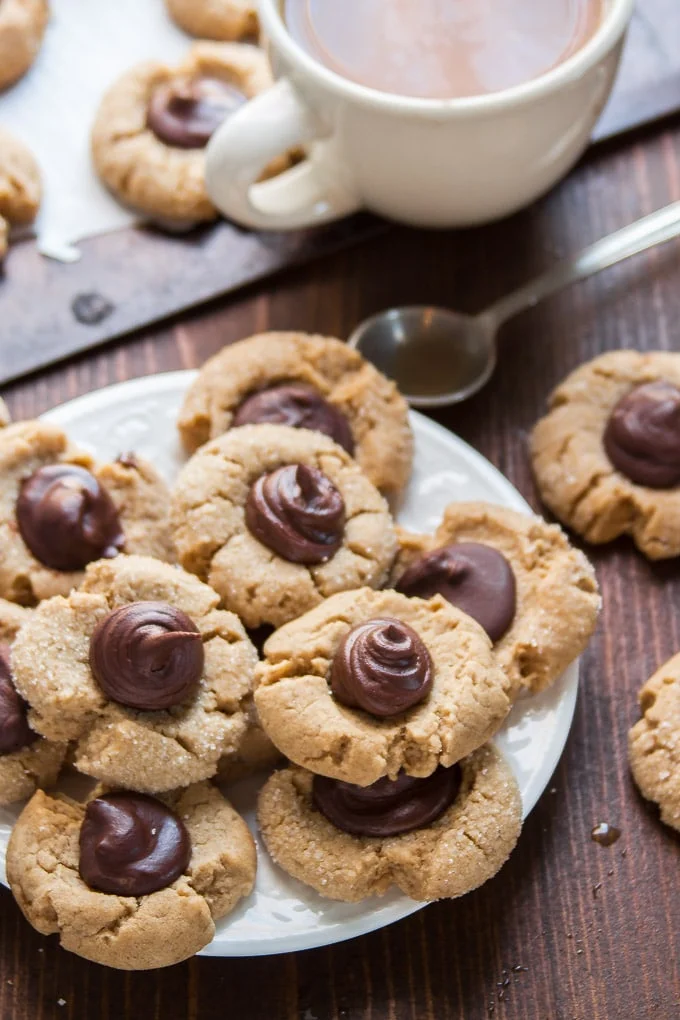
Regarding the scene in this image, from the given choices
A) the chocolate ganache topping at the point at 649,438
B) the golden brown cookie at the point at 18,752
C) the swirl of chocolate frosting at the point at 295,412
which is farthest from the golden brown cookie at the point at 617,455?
the golden brown cookie at the point at 18,752

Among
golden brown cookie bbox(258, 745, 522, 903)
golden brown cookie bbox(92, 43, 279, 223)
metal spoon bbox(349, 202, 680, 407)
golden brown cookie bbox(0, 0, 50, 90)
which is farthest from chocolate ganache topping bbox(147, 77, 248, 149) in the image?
golden brown cookie bbox(258, 745, 522, 903)

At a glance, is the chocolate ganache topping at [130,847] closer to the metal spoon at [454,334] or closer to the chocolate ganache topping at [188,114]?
the metal spoon at [454,334]

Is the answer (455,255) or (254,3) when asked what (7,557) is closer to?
(455,255)

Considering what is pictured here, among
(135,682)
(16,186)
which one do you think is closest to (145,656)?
(135,682)

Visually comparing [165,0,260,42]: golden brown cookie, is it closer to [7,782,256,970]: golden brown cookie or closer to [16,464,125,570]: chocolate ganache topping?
[16,464,125,570]: chocolate ganache topping

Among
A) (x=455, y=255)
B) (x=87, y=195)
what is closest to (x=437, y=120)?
(x=455, y=255)

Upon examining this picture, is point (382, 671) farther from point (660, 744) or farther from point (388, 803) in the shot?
point (660, 744)
